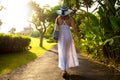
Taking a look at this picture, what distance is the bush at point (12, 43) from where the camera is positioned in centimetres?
1825

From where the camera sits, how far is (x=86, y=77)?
8172 millimetres

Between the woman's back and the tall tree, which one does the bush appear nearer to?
the woman's back

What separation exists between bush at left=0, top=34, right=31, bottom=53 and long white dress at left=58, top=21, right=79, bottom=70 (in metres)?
10.1

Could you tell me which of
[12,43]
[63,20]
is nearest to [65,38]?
[63,20]

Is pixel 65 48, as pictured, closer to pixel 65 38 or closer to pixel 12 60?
pixel 65 38

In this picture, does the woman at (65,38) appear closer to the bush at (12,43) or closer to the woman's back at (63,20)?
the woman's back at (63,20)

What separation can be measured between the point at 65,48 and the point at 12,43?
1145cm

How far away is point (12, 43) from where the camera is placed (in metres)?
19.5

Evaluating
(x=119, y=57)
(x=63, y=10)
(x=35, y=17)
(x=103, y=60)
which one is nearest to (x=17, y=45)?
(x=103, y=60)

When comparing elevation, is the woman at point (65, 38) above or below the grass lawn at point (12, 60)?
above

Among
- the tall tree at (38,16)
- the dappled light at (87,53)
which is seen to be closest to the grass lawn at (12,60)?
the dappled light at (87,53)

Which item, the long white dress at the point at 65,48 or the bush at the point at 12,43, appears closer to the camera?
the long white dress at the point at 65,48

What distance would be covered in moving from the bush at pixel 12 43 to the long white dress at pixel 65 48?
396 inches

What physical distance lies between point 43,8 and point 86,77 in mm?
36866
